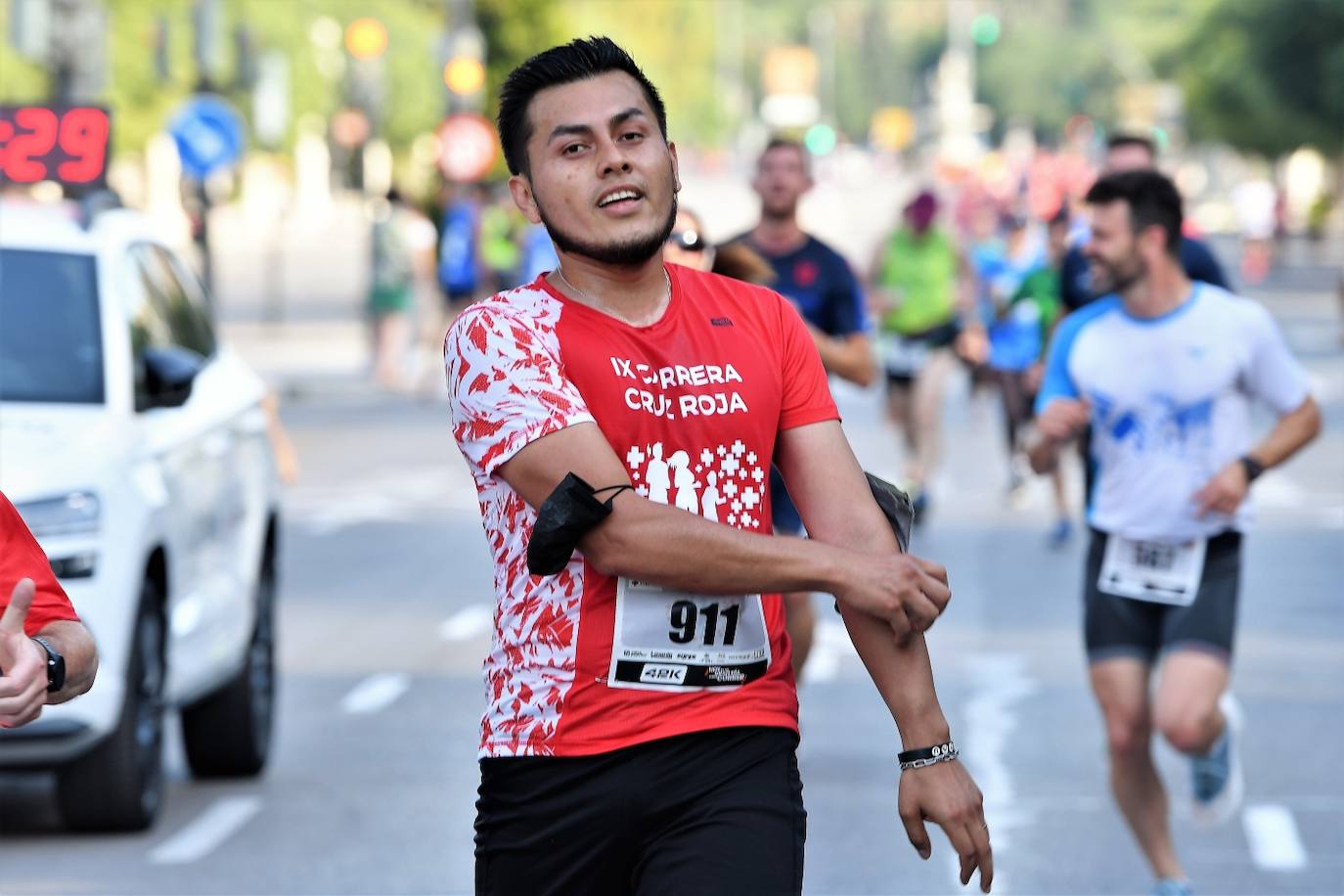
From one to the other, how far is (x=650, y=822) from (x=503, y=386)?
64cm

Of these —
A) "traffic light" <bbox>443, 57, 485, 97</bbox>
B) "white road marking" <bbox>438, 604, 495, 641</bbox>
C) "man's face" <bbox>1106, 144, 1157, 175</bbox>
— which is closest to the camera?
"man's face" <bbox>1106, 144, 1157, 175</bbox>

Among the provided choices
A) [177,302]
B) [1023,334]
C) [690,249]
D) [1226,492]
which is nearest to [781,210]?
[690,249]

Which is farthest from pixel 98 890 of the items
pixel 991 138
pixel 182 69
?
pixel 991 138

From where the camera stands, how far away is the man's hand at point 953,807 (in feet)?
12.8

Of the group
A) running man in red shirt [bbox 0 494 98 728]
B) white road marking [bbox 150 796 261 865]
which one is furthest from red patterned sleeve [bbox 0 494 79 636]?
white road marking [bbox 150 796 261 865]

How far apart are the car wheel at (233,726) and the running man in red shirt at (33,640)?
5.16 m

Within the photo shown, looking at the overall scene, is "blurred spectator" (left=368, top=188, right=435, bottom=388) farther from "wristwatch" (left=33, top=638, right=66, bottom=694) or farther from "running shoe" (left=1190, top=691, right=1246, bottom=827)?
"wristwatch" (left=33, top=638, right=66, bottom=694)

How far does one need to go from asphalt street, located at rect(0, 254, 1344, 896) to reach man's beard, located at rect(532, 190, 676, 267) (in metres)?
3.91

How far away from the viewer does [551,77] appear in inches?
159

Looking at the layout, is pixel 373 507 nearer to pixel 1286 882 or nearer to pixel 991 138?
pixel 1286 882

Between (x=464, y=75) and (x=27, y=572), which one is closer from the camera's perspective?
(x=27, y=572)

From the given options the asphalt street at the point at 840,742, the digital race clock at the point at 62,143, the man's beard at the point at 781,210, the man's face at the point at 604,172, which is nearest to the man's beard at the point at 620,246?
the man's face at the point at 604,172

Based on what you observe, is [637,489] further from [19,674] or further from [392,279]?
[392,279]

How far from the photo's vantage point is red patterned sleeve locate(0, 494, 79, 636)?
3918 mm
